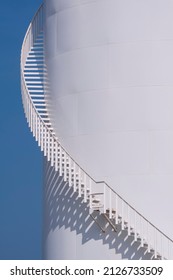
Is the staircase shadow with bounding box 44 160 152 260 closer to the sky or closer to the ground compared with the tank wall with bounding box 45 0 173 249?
closer to the ground

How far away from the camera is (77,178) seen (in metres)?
32.8

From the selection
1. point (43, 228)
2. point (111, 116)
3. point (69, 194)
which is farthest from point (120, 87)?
point (43, 228)

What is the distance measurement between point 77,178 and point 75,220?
126 cm

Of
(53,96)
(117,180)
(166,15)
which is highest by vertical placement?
(166,15)

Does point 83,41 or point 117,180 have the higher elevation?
point 83,41

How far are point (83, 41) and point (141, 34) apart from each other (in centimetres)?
180

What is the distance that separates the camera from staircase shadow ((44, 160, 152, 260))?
1264 inches

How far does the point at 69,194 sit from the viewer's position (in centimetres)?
3341

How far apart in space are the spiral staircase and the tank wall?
288 mm

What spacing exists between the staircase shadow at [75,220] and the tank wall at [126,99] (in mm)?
944

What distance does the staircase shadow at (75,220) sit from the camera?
32094 millimetres

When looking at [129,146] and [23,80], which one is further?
[23,80]
